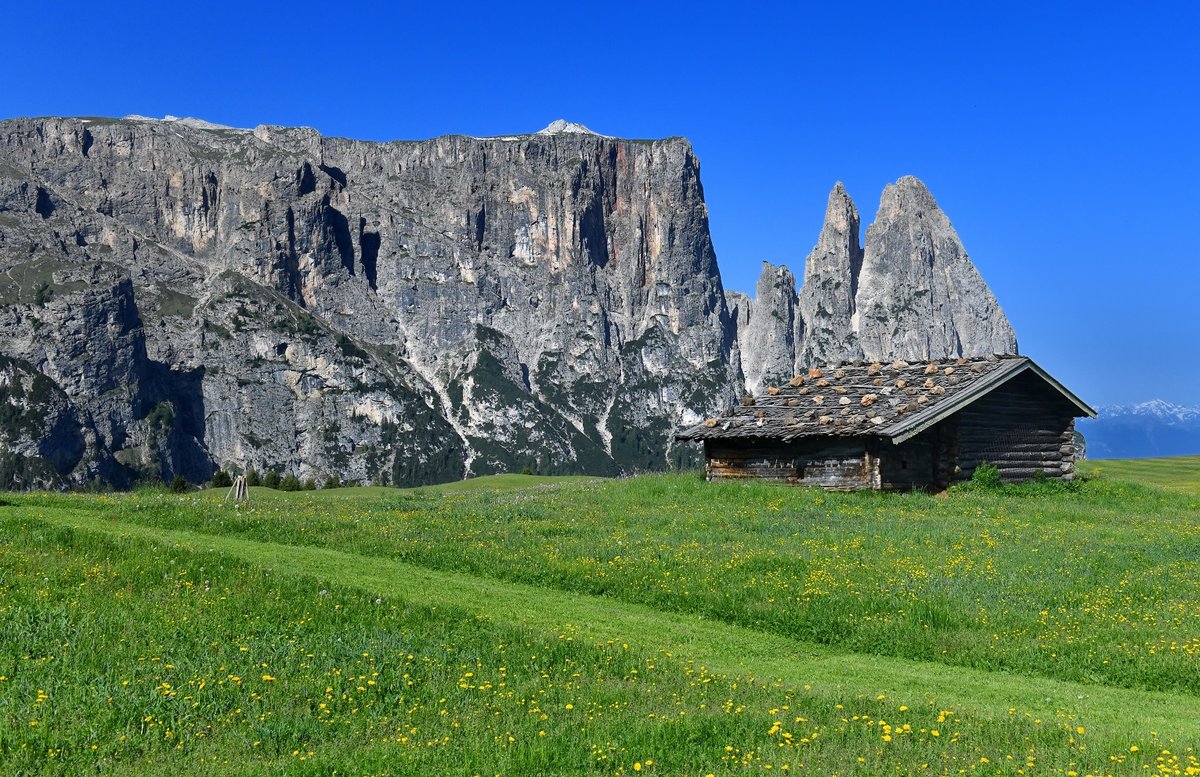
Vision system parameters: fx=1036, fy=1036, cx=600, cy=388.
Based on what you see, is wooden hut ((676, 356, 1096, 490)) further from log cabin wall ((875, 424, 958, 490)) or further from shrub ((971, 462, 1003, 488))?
shrub ((971, 462, 1003, 488))

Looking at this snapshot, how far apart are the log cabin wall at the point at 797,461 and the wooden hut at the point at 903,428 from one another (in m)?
0.03

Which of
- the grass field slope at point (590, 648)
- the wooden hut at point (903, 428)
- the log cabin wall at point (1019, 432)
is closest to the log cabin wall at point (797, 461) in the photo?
the wooden hut at point (903, 428)

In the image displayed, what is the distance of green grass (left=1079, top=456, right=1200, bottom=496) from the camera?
145 feet

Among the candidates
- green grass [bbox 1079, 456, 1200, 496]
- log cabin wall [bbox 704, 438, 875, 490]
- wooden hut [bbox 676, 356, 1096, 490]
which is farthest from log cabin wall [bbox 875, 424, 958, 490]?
green grass [bbox 1079, 456, 1200, 496]

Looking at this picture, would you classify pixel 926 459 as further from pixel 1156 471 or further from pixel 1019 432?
pixel 1156 471

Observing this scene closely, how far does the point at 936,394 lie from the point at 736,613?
22.0 meters

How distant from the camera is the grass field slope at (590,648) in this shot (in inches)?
353

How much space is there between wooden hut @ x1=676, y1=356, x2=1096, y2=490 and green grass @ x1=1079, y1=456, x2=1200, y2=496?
22.6 ft

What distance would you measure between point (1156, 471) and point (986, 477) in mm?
21151

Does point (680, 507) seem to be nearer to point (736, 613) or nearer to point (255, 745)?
point (736, 613)

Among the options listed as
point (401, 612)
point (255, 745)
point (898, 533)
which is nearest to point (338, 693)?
point (255, 745)

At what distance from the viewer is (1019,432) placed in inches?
1474

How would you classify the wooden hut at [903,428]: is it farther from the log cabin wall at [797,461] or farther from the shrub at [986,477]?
the shrub at [986,477]

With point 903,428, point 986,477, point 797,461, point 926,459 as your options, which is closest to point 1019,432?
point 986,477
